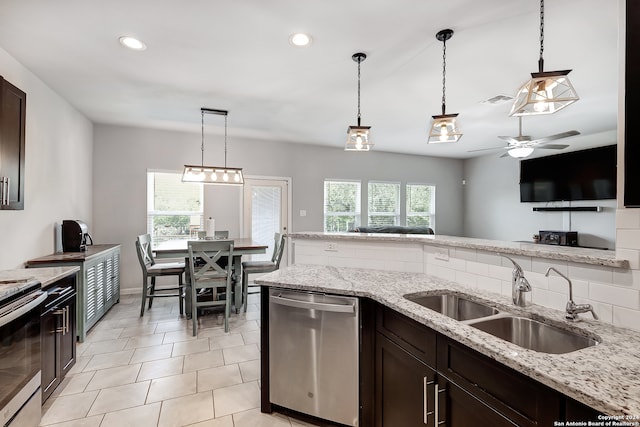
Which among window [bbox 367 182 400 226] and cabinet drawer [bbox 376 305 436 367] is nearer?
cabinet drawer [bbox 376 305 436 367]

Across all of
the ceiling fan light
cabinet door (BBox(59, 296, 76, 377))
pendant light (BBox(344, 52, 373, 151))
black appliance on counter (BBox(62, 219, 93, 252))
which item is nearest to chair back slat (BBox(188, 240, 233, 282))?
cabinet door (BBox(59, 296, 76, 377))

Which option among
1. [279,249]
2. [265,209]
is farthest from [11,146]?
[265,209]

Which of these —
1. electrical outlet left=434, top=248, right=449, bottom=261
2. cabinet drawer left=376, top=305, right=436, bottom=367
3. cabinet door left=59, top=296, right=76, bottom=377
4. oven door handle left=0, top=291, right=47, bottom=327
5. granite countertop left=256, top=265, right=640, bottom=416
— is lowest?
cabinet door left=59, top=296, right=76, bottom=377

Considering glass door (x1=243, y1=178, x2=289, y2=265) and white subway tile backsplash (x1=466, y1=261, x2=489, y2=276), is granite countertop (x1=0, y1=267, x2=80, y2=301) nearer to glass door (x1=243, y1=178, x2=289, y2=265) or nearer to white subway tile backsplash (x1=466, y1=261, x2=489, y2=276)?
white subway tile backsplash (x1=466, y1=261, x2=489, y2=276)

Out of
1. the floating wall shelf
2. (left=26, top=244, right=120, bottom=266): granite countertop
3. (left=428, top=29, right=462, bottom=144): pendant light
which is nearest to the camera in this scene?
(left=428, top=29, right=462, bottom=144): pendant light

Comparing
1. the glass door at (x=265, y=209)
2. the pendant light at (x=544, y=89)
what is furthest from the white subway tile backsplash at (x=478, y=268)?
the glass door at (x=265, y=209)

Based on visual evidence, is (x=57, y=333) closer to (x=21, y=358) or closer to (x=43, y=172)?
(x=21, y=358)

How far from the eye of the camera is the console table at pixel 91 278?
300cm

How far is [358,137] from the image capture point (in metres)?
2.48

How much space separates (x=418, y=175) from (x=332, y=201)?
2.22 m

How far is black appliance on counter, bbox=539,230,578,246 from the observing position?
5140mm

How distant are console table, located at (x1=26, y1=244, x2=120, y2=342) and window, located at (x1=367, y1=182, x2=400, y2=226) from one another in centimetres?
473

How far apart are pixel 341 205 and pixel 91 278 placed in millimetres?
4382

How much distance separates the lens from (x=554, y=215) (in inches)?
221
